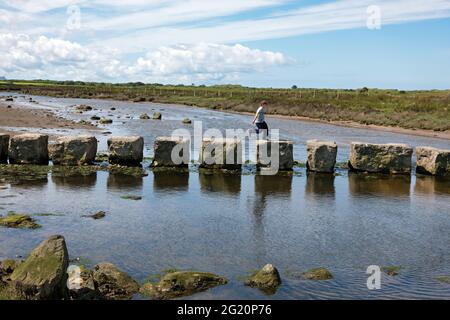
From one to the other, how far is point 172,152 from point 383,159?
24.5 ft

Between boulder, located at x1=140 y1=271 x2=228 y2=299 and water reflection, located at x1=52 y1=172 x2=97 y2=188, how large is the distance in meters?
7.86

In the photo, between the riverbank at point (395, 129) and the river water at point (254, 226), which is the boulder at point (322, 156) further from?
the riverbank at point (395, 129)

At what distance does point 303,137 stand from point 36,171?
18.9m

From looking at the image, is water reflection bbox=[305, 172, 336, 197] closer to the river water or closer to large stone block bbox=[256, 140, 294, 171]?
the river water

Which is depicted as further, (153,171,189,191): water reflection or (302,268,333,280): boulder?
(153,171,189,191): water reflection

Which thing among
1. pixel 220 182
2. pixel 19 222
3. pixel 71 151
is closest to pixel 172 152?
pixel 220 182

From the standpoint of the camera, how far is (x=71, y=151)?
18.4m

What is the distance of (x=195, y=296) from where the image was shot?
8055 mm

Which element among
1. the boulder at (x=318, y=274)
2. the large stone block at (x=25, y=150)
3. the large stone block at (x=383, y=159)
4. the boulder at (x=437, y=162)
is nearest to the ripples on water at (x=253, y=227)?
the boulder at (x=318, y=274)

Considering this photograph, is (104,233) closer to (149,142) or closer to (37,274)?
(37,274)

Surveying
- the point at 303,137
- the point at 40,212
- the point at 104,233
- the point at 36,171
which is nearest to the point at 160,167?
the point at 36,171

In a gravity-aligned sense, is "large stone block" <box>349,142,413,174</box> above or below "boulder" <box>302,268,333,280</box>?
above

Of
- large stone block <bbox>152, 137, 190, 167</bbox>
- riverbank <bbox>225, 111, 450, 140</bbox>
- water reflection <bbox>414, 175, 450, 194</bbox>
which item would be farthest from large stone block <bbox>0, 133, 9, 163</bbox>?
riverbank <bbox>225, 111, 450, 140</bbox>

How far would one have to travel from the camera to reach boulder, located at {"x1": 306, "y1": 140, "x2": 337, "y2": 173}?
18.8 m
